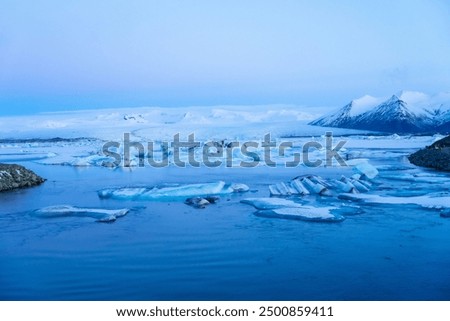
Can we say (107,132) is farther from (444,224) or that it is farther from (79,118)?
(444,224)

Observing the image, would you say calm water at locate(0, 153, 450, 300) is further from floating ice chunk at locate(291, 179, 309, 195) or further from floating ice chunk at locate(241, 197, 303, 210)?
floating ice chunk at locate(291, 179, 309, 195)

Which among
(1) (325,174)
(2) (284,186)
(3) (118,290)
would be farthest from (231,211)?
(1) (325,174)

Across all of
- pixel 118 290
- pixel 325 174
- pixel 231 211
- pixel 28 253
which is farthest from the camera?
pixel 325 174

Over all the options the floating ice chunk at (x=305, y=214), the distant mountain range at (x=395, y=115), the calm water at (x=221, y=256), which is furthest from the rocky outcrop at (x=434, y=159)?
the distant mountain range at (x=395, y=115)

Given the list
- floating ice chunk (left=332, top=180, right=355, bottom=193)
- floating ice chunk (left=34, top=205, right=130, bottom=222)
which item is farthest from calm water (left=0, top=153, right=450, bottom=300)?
floating ice chunk (left=332, top=180, right=355, bottom=193)

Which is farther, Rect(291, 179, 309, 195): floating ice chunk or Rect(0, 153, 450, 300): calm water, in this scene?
Rect(291, 179, 309, 195): floating ice chunk

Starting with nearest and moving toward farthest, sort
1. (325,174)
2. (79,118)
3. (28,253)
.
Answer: (28,253), (325,174), (79,118)
